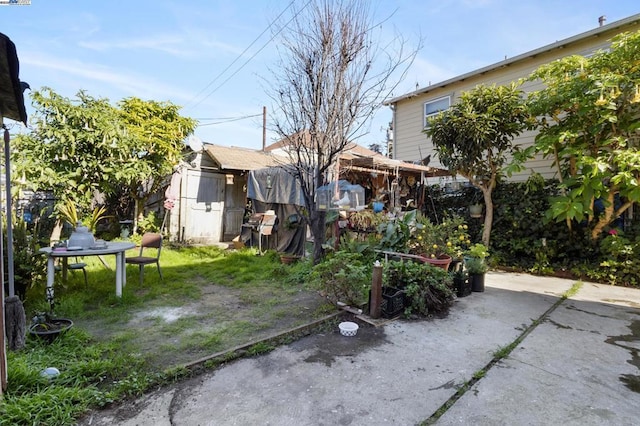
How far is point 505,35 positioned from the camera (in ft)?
25.0

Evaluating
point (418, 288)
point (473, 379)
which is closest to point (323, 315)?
point (418, 288)

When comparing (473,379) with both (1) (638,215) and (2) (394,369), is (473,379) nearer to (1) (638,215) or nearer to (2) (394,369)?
(2) (394,369)

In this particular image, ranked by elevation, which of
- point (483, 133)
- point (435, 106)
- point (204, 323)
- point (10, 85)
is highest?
point (435, 106)

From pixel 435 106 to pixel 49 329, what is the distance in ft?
33.6

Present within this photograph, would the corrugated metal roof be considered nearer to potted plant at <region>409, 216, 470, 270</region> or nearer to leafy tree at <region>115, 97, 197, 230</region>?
leafy tree at <region>115, 97, 197, 230</region>

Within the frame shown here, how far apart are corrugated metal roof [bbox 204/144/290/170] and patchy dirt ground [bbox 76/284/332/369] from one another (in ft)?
16.4

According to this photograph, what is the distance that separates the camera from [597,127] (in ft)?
17.4

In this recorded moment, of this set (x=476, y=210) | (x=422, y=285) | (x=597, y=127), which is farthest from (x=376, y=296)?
(x=476, y=210)

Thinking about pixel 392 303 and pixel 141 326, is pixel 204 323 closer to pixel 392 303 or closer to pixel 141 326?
pixel 141 326

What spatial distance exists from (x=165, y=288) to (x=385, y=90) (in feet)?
16.0

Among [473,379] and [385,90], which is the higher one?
[385,90]

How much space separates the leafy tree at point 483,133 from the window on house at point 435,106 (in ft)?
9.01

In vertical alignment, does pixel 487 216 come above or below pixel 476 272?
above

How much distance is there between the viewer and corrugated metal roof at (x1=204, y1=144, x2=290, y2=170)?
9.74 metres
